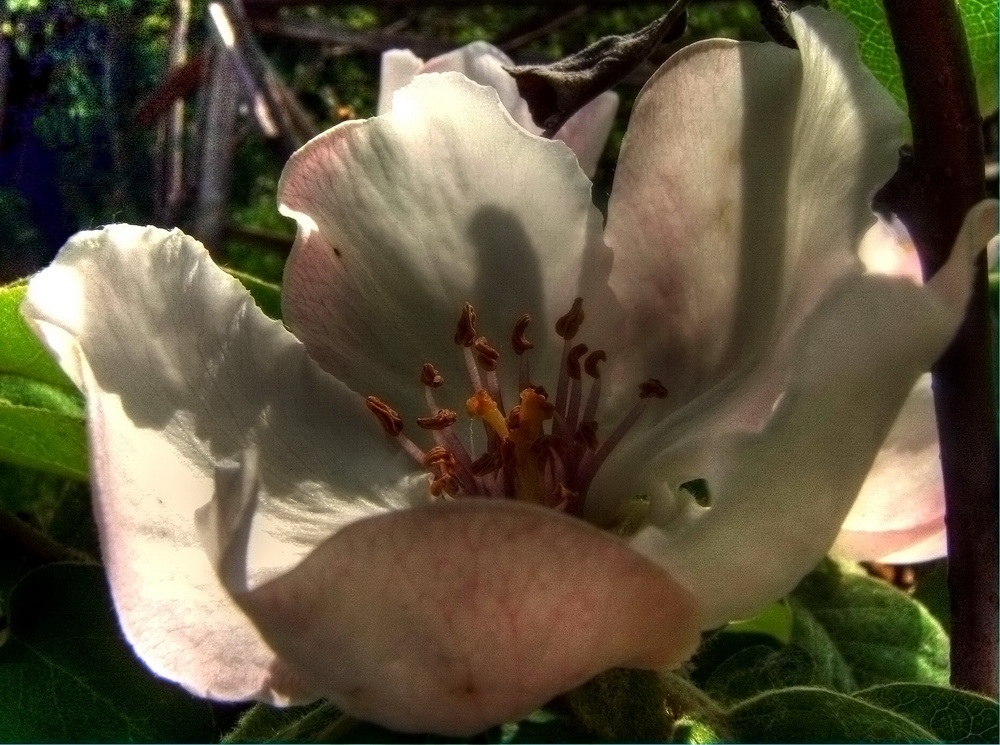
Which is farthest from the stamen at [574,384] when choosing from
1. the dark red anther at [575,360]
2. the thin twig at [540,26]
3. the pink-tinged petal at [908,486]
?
the thin twig at [540,26]

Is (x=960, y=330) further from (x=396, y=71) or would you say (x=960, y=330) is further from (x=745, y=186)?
(x=396, y=71)

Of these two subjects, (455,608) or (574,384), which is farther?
(574,384)

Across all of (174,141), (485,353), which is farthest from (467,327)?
(174,141)

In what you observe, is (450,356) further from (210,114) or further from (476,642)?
(210,114)

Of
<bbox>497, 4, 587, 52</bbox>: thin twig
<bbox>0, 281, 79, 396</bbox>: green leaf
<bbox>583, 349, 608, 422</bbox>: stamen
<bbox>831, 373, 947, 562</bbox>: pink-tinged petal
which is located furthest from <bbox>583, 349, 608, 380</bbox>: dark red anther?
<bbox>497, 4, 587, 52</bbox>: thin twig

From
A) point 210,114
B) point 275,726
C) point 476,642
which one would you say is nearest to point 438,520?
point 476,642

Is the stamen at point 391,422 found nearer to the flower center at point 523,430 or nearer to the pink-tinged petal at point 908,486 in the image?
the flower center at point 523,430

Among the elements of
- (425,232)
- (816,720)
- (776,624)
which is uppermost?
(425,232)
